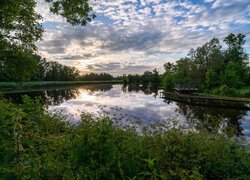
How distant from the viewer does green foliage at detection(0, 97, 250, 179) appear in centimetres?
268

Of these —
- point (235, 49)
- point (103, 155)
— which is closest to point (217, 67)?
point (235, 49)

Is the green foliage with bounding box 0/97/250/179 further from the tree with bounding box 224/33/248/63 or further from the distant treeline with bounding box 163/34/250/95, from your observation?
the tree with bounding box 224/33/248/63

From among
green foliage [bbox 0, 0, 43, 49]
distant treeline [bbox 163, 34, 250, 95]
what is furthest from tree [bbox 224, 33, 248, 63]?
green foliage [bbox 0, 0, 43, 49]

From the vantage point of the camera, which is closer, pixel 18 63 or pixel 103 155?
pixel 103 155

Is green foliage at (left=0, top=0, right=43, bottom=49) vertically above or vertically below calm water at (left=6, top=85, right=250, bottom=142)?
above

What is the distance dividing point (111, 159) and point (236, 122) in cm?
2626

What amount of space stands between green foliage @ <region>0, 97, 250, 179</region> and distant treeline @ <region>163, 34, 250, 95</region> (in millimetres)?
57617

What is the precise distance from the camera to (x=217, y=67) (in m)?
70.8

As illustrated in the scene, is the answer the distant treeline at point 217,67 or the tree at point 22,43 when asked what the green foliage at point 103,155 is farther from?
the distant treeline at point 217,67

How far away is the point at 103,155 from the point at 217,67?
73.8m

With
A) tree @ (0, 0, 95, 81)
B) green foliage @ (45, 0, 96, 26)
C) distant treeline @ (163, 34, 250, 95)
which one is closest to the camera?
green foliage @ (45, 0, 96, 26)

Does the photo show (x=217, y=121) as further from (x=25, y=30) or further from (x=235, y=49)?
(x=235, y=49)

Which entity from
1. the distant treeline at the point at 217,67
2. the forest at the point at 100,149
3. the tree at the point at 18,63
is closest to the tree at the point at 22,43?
the tree at the point at 18,63

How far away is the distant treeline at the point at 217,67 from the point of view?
207 feet
